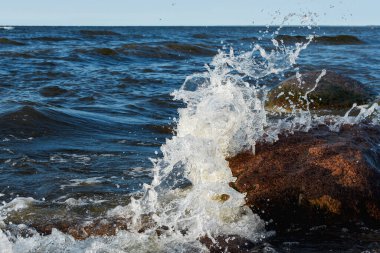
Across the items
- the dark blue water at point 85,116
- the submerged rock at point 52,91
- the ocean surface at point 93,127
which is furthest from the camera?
the submerged rock at point 52,91

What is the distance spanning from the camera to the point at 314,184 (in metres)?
4.01

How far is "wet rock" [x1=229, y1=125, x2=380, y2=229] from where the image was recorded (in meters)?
3.96

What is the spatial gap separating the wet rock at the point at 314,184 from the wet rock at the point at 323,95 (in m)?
4.99

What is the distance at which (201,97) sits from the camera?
203 inches

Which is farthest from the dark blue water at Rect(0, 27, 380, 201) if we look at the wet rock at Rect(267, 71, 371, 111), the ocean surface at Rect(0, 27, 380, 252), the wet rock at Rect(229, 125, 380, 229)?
the wet rock at Rect(267, 71, 371, 111)

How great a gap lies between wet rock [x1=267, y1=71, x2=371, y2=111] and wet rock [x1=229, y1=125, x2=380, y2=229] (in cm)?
499

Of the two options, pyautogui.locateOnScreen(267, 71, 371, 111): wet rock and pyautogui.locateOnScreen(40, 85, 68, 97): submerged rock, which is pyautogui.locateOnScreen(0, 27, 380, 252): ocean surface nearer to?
pyautogui.locateOnScreen(40, 85, 68, 97): submerged rock

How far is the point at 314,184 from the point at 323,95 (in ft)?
18.6

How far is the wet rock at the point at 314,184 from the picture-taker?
3963mm

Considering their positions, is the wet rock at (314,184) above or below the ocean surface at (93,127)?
above

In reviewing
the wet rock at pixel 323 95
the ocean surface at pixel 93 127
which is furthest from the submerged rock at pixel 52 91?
the wet rock at pixel 323 95

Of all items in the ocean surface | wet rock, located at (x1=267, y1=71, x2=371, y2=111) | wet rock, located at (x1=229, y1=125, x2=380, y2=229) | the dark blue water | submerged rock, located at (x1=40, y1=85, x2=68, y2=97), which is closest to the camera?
wet rock, located at (x1=229, y1=125, x2=380, y2=229)

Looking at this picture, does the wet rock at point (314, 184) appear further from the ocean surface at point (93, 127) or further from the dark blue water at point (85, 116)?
the dark blue water at point (85, 116)

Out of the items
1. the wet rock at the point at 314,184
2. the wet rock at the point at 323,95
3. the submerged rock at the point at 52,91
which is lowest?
the submerged rock at the point at 52,91
